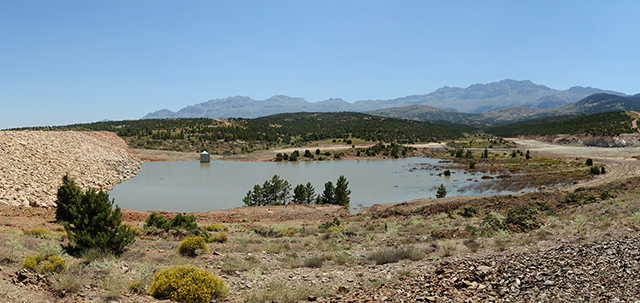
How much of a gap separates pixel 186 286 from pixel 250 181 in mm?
31272

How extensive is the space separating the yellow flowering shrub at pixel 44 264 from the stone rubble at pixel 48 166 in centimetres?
Answer: 1610

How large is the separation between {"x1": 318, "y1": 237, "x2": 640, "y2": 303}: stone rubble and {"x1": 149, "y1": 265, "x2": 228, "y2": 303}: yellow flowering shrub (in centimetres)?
231

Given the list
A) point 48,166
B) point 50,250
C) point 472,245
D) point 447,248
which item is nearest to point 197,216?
point 50,250

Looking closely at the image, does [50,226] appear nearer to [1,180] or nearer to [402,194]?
[1,180]

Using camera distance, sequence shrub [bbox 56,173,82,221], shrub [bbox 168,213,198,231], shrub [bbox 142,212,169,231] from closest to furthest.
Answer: shrub [bbox 168,213,198,231]
shrub [bbox 142,212,169,231]
shrub [bbox 56,173,82,221]

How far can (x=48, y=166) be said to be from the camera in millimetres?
28594

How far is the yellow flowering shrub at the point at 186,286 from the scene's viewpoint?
22.1 ft

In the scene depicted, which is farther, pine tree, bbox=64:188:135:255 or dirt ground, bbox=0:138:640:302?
pine tree, bbox=64:188:135:255

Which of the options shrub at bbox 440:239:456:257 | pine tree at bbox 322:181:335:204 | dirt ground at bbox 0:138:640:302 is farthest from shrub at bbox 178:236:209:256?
pine tree at bbox 322:181:335:204

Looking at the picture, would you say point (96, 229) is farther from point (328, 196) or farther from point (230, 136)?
point (230, 136)

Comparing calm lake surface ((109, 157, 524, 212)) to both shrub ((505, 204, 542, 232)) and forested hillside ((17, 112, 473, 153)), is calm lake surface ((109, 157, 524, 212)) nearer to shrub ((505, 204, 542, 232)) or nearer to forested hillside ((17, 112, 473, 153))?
shrub ((505, 204, 542, 232))

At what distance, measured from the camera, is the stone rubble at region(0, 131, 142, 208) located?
2111cm

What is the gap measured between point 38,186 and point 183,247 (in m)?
19.8

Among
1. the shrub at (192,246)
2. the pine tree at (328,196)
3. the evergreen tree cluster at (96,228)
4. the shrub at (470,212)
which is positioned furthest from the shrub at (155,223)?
the shrub at (470,212)
